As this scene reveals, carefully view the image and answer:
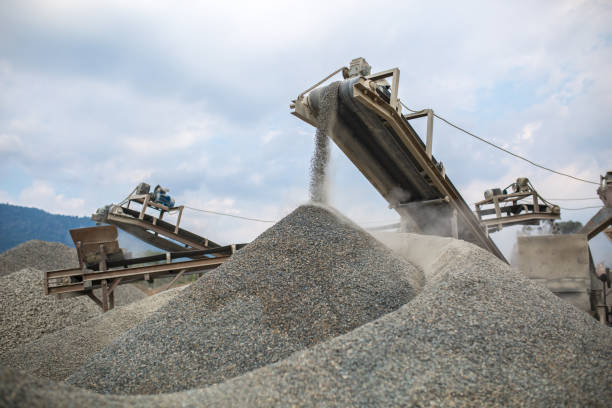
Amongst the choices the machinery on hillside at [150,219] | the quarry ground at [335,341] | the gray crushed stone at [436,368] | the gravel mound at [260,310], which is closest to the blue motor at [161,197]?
the machinery on hillside at [150,219]

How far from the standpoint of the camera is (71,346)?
4527 mm

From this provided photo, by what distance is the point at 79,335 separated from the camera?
4.78m

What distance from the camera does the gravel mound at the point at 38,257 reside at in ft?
36.3

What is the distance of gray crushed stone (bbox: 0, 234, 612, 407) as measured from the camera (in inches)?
75.0

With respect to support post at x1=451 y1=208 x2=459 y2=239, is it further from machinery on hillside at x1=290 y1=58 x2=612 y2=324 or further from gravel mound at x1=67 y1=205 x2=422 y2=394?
gravel mound at x1=67 y1=205 x2=422 y2=394

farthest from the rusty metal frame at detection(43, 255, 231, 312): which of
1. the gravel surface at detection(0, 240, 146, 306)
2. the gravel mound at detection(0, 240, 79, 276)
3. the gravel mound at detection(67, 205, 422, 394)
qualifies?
the gravel mound at detection(0, 240, 79, 276)

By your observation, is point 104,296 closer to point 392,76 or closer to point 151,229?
point 151,229

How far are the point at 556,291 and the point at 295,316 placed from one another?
4.23 metres

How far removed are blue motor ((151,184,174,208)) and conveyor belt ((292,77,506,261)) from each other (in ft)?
18.2

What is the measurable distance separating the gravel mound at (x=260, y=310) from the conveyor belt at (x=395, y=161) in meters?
1.33

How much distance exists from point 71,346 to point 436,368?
4.17 m

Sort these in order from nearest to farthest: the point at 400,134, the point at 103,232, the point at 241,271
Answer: the point at 241,271 → the point at 400,134 → the point at 103,232

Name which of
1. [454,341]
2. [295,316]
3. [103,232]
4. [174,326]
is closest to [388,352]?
[454,341]

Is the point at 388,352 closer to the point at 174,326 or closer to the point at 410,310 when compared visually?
the point at 410,310
